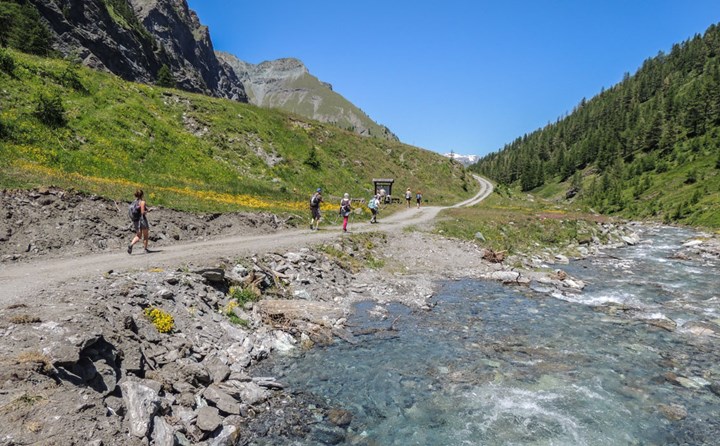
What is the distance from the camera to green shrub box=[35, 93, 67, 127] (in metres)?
29.2

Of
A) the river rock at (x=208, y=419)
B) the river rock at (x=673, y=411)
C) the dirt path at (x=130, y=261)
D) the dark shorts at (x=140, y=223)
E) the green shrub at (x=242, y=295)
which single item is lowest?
the river rock at (x=673, y=411)

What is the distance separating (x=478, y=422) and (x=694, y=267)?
28773 mm

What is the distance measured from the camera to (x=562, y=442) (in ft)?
28.3

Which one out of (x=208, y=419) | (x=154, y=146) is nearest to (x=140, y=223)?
(x=208, y=419)

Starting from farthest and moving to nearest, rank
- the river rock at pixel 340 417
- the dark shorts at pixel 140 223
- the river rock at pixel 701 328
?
the dark shorts at pixel 140 223
the river rock at pixel 701 328
the river rock at pixel 340 417

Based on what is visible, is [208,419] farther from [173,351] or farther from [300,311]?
[300,311]

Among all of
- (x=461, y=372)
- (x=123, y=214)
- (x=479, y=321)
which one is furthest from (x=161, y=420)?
(x=123, y=214)

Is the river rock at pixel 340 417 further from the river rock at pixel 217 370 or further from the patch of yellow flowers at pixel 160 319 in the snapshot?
the patch of yellow flowers at pixel 160 319

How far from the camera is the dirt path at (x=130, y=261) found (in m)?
12.0

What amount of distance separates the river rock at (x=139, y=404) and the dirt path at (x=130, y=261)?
4841 mm

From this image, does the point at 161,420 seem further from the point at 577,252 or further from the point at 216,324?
the point at 577,252

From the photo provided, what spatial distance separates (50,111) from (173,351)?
2988 centimetres

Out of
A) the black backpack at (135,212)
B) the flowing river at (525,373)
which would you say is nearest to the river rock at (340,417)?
the flowing river at (525,373)

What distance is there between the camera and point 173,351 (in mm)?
10523
